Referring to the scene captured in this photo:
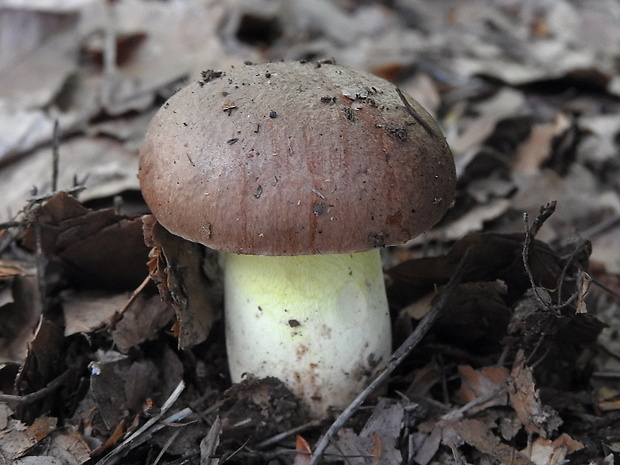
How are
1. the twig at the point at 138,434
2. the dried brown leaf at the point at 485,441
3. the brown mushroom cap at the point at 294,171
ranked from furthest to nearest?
the dried brown leaf at the point at 485,441
the twig at the point at 138,434
the brown mushroom cap at the point at 294,171

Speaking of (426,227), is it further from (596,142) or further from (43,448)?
(596,142)

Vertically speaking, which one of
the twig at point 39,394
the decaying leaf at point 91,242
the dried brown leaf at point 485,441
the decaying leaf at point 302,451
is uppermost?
the decaying leaf at point 91,242

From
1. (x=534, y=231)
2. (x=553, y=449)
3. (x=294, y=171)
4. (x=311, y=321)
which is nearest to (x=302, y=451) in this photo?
(x=311, y=321)

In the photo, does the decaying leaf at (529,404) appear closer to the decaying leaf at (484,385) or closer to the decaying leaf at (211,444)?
the decaying leaf at (484,385)

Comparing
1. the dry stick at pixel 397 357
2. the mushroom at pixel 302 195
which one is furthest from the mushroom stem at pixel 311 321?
the dry stick at pixel 397 357

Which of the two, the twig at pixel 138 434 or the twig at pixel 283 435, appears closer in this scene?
the twig at pixel 138 434

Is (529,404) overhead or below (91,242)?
below

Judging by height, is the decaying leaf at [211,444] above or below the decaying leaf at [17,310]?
below

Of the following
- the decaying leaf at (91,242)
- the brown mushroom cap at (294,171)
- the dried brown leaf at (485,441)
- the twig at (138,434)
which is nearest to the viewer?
the brown mushroom cap at (294,171)

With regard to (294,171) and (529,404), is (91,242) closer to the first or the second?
(294,171)
